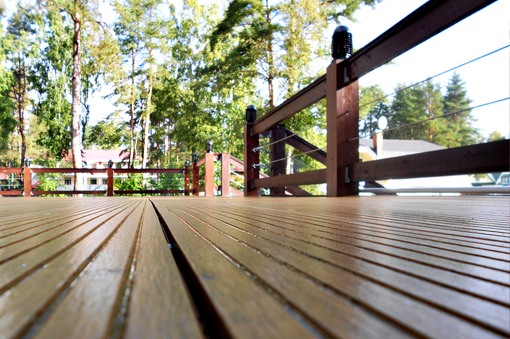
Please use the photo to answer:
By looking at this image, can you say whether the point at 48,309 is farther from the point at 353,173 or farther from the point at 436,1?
the point at 353,173

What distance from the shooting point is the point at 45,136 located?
47.3 ft

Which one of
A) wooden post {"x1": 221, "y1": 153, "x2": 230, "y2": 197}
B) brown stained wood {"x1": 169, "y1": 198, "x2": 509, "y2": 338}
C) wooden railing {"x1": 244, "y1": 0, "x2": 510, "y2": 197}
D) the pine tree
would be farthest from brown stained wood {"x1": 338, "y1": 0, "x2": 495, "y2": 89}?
the pine tree

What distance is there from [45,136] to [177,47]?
6642 mm

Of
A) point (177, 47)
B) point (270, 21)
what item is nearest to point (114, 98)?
point (177, 47)

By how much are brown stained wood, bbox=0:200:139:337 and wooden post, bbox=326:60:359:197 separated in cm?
189

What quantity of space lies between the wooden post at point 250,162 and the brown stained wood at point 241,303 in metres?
3.41

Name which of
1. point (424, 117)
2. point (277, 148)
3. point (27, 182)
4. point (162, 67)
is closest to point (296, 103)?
point (277, 148)

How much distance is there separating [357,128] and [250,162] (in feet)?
5.52

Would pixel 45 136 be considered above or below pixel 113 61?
below

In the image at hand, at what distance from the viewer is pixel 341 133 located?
89.2 inches

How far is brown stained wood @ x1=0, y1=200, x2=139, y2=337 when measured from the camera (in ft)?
0.72

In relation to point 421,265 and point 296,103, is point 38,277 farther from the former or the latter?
point 296,103

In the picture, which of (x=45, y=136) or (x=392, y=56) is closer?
(x=392, y=56)

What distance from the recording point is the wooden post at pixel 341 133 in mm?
2252
